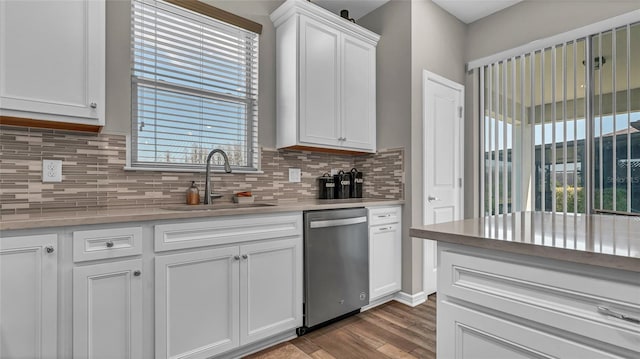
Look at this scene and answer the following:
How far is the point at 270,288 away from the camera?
6.67ft

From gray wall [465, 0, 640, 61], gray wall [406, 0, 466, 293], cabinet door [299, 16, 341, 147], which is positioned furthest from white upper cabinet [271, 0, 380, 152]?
gray wall [465, 0, 640, 61]

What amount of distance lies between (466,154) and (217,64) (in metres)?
2.73

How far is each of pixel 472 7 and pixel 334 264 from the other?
2.98 meters

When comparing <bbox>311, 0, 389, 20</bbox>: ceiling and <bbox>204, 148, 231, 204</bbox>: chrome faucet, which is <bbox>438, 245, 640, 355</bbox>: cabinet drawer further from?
<bbox>311, 0, 389, 20</bbox>: ceiling

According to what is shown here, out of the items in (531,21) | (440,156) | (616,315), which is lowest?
(616,315)

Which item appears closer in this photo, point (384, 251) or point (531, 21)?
point (384, 251)

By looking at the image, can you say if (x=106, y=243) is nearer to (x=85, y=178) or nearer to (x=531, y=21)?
(x=85, y=178)

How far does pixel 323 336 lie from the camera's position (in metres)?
2.24

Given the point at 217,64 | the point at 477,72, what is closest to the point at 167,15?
the point at 217,64

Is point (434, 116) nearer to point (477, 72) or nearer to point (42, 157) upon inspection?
point (477, 72)

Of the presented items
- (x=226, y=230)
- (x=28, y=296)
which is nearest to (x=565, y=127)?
(x=226, y=230)

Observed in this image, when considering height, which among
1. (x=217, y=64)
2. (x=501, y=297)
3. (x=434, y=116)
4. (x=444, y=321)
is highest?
(x=217, y=64)

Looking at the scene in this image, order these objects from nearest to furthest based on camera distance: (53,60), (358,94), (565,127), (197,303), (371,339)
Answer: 1. (53,60)
2. (197,303)
3. (371,339)
4. (565,127)
5. (358,94)

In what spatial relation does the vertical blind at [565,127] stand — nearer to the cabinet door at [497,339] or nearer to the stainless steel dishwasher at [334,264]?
the stainless steel dishwasher at [334,264]
